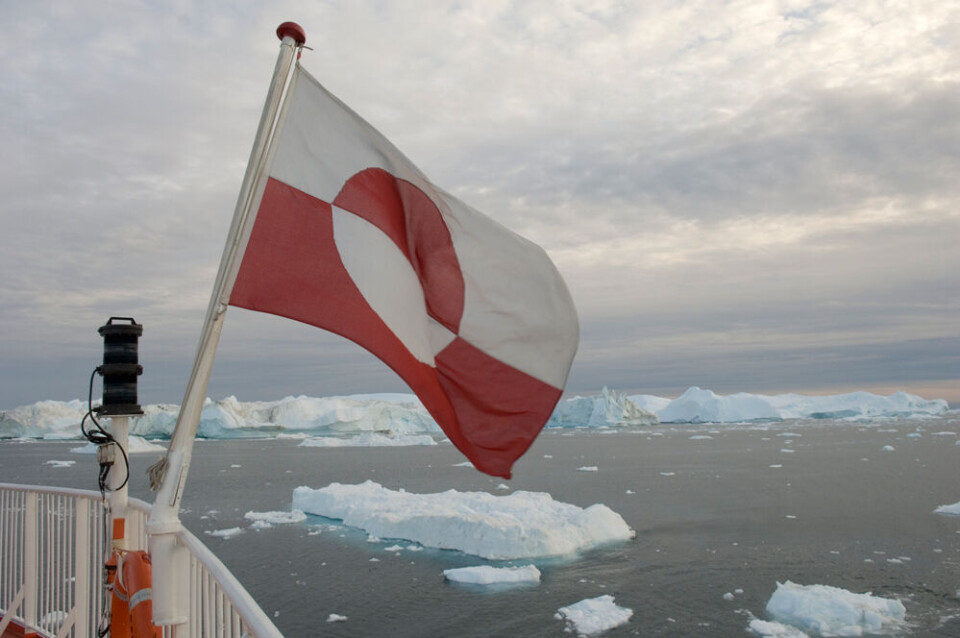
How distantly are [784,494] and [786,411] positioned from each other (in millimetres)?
107674

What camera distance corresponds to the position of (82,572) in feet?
13.3

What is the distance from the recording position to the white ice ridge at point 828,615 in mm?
12406

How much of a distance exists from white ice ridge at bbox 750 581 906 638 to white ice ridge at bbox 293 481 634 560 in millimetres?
6356

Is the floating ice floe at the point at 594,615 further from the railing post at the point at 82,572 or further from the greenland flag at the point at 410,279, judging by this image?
the greenland flag at the point at 410,279

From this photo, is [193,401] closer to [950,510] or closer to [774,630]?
[774,630]

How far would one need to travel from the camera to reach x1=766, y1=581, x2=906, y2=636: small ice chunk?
491 inches

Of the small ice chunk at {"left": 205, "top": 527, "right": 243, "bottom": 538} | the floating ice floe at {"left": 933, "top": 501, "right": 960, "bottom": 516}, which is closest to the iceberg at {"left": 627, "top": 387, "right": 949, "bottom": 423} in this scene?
the floating ice floe at {"left": 933, "top": 501, "right": 960, "bottom": 516}

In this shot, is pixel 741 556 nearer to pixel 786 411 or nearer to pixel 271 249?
pixel 271 249

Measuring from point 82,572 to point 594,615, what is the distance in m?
11.1

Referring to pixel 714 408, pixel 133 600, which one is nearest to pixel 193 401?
Result: pixel 133 600

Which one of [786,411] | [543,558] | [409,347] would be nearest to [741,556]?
[543,558]

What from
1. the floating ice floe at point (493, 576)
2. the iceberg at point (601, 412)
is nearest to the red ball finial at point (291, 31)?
the floating ice floe at point (493, 576)

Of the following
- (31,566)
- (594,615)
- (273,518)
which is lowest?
(594,615)

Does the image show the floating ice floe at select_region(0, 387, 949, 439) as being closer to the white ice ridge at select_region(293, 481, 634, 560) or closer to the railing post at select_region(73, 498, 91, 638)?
the white ice ridge at select_region(293, 481, 634, 560)
